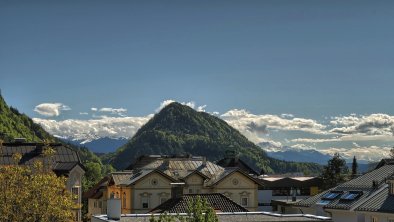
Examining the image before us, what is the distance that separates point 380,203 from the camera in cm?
5831

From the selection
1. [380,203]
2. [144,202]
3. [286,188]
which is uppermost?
[286,188]

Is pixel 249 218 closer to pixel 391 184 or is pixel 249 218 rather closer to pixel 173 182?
pixel 391 184

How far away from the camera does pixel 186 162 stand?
326 feet

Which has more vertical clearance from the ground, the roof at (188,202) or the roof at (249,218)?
the roof at (188,202)

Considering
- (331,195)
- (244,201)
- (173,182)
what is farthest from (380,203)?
(244,201)

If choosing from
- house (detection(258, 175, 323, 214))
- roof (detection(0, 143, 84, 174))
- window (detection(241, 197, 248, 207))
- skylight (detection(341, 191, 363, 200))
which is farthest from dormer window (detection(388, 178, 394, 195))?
house (detection(258, 175, 323, 214))

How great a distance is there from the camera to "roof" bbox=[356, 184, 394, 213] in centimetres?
5688

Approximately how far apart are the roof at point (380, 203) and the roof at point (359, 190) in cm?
33

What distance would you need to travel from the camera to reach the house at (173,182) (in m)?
87.2

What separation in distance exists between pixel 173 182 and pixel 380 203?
109 feet

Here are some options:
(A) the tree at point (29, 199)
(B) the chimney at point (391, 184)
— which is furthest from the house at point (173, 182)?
(A) the tree at point (29, 199)

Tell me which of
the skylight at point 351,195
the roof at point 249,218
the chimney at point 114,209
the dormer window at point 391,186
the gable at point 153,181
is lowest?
the roof at point 249,218

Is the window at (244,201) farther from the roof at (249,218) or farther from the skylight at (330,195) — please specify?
the roof at (249,218)

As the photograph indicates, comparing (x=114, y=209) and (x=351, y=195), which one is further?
(x=351, y=195)
